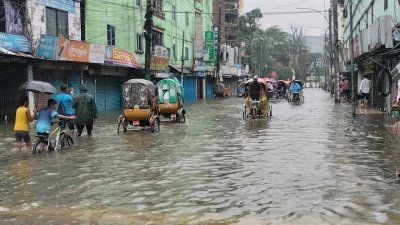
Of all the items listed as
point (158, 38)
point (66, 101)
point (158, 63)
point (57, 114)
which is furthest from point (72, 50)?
point (158, 38)

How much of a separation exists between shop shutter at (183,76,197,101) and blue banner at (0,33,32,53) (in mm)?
28420

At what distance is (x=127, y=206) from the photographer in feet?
23.1

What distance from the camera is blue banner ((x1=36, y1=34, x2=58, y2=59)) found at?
926 inches

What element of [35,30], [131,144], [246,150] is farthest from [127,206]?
[35,30]

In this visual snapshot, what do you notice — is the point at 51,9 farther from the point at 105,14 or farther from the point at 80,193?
the point at 80,193

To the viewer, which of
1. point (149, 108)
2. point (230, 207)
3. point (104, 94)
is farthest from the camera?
point (104, 94)

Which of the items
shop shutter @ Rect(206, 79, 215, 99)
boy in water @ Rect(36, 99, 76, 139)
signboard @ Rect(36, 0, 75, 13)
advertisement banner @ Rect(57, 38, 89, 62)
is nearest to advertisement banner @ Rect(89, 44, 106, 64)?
advertisement banner @ Rect(57, 38, 89, 62)

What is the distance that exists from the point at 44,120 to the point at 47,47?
12291 millimetres

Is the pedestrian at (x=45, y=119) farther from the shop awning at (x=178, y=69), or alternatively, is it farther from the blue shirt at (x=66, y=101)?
the shop awning at (x=178, y=69)

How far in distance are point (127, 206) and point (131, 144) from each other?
7.32 metres

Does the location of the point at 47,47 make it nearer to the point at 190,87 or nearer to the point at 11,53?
the point at 11,53

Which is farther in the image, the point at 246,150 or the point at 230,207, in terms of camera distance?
the point at 246,150

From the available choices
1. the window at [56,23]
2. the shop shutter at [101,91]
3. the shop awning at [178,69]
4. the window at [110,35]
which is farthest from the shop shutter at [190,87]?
the window at [56,23]

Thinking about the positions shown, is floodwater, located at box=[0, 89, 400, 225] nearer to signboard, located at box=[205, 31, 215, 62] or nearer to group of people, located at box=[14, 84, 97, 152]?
group of people, located at box=[14, 84, 97, 152]
